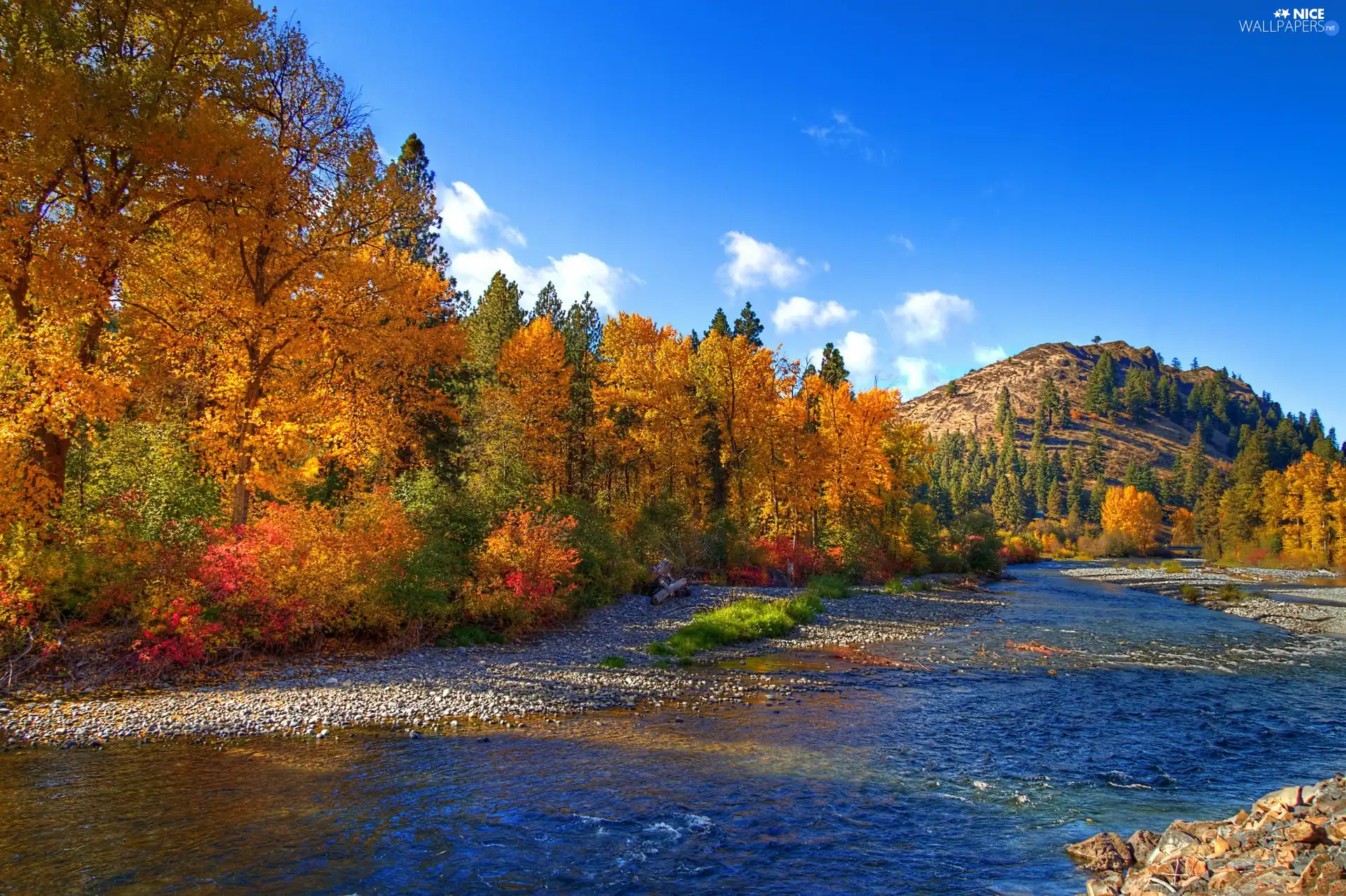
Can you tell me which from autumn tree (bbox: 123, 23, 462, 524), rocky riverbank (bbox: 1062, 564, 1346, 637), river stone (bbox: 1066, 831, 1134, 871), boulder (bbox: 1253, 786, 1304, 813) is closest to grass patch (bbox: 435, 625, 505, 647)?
autumn tree (bbox: 123, 23, 462, 524)

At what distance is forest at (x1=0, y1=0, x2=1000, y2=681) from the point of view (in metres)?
14.2

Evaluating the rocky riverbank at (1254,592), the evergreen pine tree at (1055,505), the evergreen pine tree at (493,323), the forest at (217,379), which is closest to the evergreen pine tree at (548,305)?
the evergreen pine tree at (493,323)

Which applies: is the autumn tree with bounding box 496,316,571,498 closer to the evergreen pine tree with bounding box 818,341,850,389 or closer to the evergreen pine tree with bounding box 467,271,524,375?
the evergreen pine tree with bounding box 467,271,524,375

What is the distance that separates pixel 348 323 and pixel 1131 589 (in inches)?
1978

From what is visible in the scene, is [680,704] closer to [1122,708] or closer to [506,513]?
[1122,708]

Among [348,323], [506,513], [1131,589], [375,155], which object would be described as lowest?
[1131,589]

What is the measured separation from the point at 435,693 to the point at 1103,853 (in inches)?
430

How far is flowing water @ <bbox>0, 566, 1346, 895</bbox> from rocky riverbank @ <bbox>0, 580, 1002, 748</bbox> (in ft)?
2.22

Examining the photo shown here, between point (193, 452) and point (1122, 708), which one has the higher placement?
point (193, 452)

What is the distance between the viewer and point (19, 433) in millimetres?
13945

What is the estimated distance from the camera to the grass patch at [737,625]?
62.2ft

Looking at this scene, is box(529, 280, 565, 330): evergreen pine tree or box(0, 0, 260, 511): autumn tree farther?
box(529, 280, 565, 330): evergreen pine tree

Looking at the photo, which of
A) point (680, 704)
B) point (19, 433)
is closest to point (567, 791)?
point (680, 704)

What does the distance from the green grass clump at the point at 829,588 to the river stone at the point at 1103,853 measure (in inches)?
882
